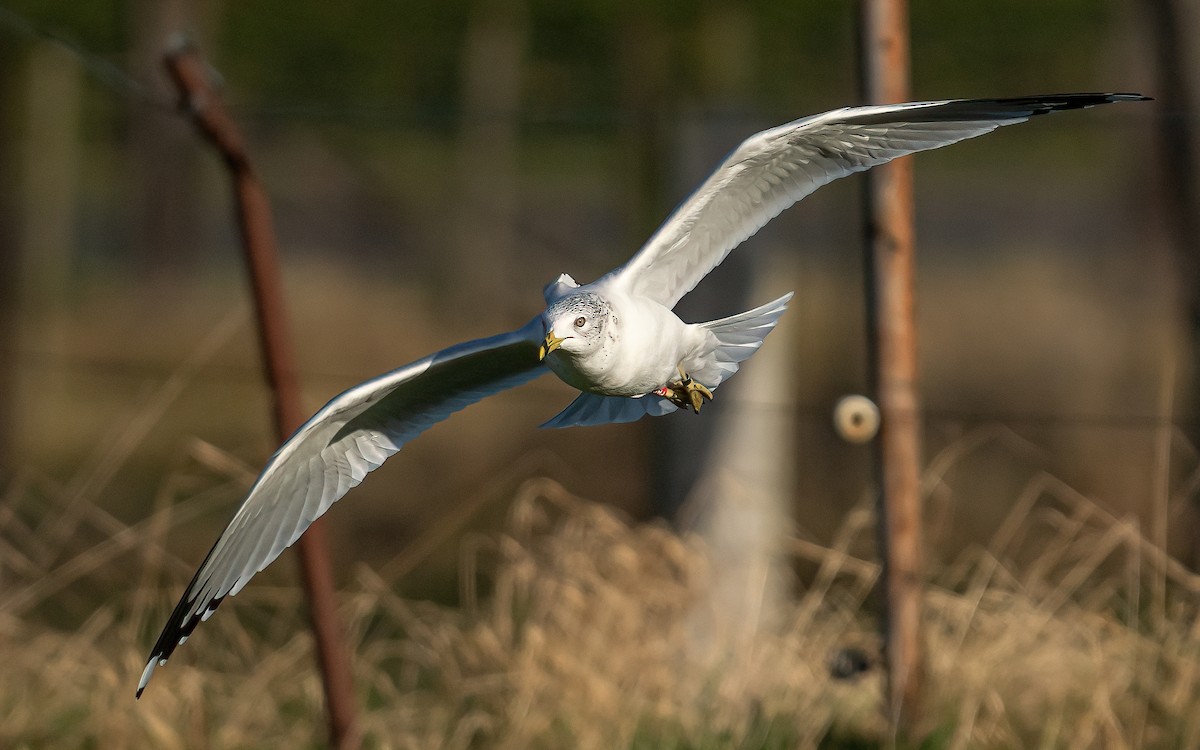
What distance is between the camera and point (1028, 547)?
506 cm

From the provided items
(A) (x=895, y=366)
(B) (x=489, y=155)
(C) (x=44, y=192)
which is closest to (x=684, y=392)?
→ (A) (x=895, y=366)

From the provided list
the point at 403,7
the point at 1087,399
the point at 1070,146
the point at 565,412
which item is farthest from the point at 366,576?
the point at 1070,146

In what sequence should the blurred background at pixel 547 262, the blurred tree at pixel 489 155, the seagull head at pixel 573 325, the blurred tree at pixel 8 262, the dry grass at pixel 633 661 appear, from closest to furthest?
the seagull head at pixel 573 325 < the dry grass at pixel 633 661 < the blurred background at pixel 547 262 < the blurred tree at pixel 8 262 < the blurred tree at pixel 489 155

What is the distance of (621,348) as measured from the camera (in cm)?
234

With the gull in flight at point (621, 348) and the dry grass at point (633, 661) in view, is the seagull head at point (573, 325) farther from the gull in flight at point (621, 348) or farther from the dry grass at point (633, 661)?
the dry grass at point (633, 661)

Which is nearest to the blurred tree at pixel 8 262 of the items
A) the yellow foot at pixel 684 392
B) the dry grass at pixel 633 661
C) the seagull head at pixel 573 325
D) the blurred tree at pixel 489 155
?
the dry grass at pixel 633 661

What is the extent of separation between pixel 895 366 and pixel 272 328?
116 cm

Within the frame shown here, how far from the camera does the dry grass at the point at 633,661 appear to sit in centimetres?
292

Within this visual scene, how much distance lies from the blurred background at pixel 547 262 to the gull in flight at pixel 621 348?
0.33 metres

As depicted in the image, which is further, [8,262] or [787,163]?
[8,262]

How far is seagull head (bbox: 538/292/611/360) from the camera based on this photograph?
225 cm

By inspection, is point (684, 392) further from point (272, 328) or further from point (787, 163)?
point (272, 328)

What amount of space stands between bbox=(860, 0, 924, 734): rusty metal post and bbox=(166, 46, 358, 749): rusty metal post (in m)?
1.05

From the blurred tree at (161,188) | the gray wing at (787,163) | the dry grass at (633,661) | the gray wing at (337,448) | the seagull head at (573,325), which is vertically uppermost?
the blurred tree at (161,188)
